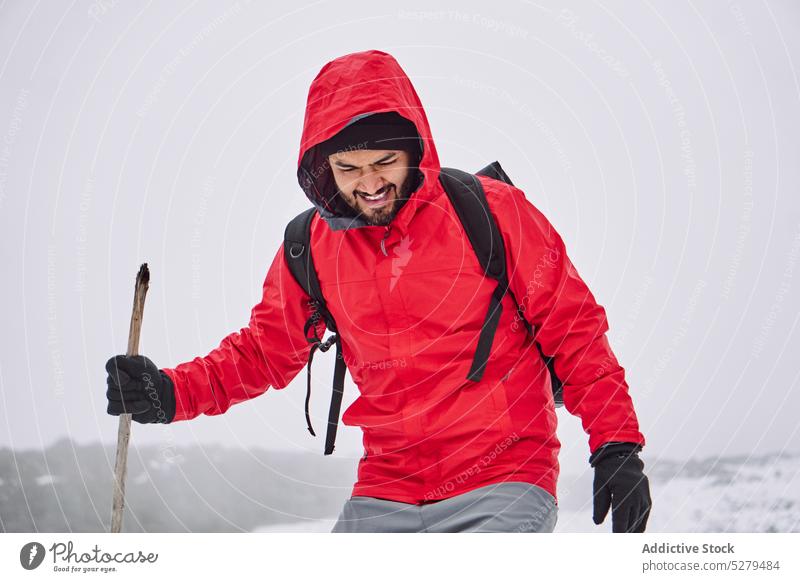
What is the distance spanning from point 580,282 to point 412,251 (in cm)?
51

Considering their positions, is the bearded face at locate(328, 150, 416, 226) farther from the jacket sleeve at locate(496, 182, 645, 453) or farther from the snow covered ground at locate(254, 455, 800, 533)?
the snow covered ground at locate(254, 455, 800, 533)

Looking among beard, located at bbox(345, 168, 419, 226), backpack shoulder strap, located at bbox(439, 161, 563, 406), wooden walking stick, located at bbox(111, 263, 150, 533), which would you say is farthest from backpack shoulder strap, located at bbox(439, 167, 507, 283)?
wooden walking stick, located at bbox(111, 263, 150, 533)

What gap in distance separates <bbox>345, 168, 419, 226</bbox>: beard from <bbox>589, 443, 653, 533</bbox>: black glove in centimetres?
91

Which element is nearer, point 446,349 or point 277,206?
point 446,349

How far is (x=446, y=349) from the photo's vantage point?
233cm

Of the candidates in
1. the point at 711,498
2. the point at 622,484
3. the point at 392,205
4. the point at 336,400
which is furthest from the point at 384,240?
the point at 711,498

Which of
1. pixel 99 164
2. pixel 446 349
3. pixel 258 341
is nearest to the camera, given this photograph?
pixel 446 349

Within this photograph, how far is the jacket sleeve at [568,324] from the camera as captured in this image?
7.29ft

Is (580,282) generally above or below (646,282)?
above

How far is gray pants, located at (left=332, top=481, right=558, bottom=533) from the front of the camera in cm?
217

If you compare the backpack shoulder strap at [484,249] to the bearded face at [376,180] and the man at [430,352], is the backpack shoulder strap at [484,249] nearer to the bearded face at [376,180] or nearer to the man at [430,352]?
the man at [430,352]

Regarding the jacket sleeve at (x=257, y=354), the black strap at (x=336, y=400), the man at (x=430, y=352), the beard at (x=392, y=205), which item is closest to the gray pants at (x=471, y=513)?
the man at (x=430, y=352)

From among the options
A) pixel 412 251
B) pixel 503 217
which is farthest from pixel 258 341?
pixel 503 217
